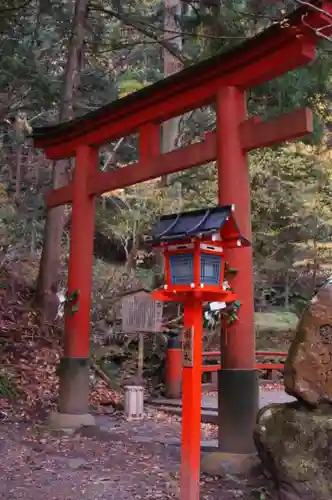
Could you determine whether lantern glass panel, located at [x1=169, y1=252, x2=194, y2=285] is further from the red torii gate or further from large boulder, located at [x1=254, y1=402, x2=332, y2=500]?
large boulder, located at [x1=254, y1=402, x2=332, y2=500]

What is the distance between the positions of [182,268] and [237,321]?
133cm

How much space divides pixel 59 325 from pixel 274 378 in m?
4.99

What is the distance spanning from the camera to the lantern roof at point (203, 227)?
3.94 metres

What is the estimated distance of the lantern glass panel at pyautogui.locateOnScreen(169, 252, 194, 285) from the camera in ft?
13.2

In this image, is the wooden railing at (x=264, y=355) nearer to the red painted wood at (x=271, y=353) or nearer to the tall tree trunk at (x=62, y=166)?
the red painted wood at (x=271, y=353)

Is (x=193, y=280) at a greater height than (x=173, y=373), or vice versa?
(x=193, y=280)

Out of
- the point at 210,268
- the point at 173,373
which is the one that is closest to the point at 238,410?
the point at 210,268

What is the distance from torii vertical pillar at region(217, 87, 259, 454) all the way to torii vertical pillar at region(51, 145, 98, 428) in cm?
242

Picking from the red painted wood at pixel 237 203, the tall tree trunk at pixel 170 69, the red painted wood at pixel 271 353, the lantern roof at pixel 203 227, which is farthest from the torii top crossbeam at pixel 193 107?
the red painted wood at pixel 271 353

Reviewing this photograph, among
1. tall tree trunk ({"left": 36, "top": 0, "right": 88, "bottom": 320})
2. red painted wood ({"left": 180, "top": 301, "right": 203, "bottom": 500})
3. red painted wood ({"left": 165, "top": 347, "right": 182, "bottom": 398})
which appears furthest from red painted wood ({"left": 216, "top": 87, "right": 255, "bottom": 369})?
red painted wood ({"left": 165, "top": 347, "right": 182, "bottom": 398})

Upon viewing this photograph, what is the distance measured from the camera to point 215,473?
4.94m

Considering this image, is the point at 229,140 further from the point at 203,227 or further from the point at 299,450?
the point at 299,450

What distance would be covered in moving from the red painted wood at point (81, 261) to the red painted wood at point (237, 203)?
7.96ft

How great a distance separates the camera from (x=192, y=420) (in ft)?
13.4
